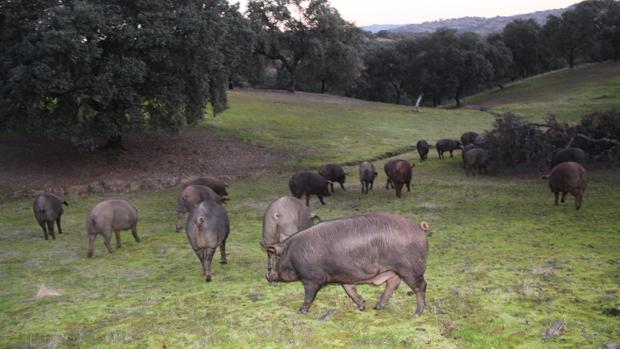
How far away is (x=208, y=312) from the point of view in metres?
8.89

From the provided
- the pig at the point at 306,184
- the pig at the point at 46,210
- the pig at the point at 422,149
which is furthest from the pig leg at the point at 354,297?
the pig at the point at 422,149

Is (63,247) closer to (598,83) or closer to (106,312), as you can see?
(106,312)

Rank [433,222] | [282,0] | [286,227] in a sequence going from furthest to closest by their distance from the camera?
1. [282,0]
2. [433,222]
3. [286,227]

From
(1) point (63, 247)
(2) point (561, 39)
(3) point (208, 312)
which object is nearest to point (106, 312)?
(3) point (208, 312)

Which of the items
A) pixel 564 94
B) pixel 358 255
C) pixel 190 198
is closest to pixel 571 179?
pixel 358 255

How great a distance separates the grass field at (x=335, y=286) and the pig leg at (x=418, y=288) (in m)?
0.19

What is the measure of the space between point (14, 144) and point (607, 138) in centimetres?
3169

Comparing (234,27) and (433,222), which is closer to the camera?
(433,222)

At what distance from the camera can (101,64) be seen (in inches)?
965

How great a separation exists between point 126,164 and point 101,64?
580 cm

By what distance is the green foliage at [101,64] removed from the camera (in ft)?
74.6

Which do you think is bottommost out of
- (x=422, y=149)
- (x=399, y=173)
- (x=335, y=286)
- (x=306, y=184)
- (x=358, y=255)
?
(x=335, y=286)

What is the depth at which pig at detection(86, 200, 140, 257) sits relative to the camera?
44.2 feet

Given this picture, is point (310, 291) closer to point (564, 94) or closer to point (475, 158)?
point (475, 158)
